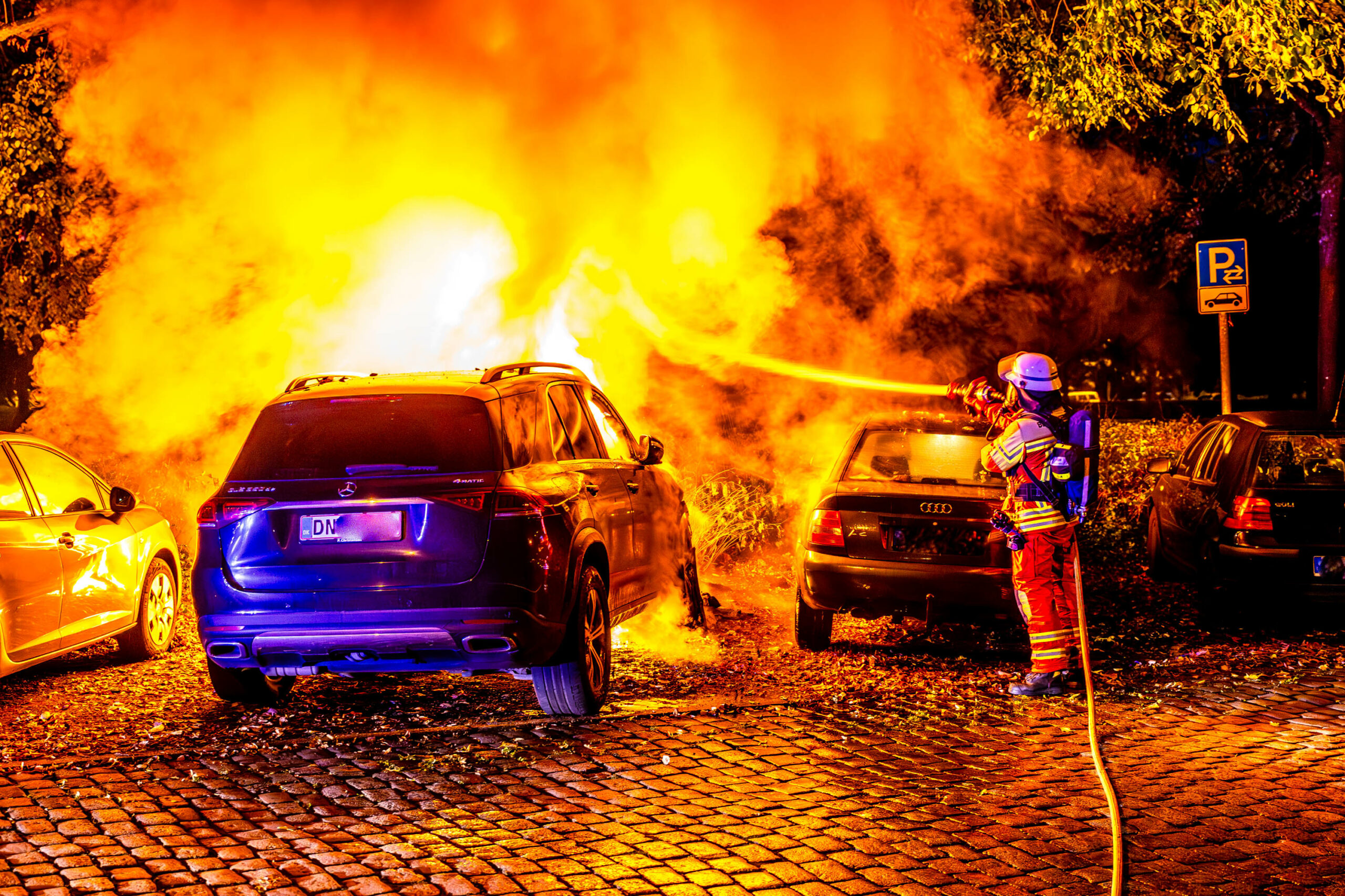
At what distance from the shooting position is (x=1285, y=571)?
31.2 feet

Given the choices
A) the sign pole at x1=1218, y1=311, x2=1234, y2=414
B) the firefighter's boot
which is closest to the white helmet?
the firefighter's boot

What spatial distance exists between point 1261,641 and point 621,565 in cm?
446

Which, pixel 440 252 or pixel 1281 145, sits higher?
pixel 1281 145

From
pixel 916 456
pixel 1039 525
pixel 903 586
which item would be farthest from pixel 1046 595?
pixel 916 456

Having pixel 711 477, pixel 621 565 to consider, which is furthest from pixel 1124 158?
pixel 621 565

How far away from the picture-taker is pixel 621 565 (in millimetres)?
7984

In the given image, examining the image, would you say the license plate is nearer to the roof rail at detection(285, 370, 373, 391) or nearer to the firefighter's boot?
the firefighter's boot

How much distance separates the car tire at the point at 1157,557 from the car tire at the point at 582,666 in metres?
6.26

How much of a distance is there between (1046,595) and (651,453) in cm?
255

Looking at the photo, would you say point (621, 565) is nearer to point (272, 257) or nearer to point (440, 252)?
point (440, 252)

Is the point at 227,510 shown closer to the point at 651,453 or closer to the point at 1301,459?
the point at 651,453

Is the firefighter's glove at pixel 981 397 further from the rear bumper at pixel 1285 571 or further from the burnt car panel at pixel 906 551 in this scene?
the rear bumper at pixel 1285 571

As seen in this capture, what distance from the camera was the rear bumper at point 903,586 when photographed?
8398 mm

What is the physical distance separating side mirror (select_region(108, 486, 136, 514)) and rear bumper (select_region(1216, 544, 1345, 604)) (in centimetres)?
735
